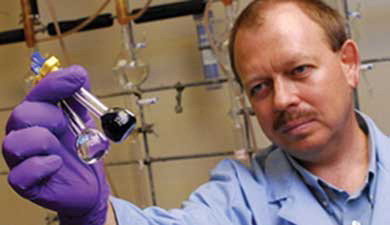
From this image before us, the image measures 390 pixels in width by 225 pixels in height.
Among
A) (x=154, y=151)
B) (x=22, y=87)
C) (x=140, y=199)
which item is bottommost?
(x=140, y=199)

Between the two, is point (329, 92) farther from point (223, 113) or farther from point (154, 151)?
point (154, 151)

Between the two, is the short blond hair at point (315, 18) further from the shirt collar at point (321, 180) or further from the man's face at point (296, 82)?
the shirt collar at point (321, 180)

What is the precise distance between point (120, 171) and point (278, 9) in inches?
41.1

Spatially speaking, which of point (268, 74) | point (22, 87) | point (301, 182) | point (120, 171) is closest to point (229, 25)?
point (268, 74)

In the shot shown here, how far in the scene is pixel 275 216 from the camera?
1162 mm

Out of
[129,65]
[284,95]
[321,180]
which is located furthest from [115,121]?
[129,65]

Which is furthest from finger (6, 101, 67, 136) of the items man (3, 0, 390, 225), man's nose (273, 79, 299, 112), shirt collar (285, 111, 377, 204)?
shirt collar (285, 111, 377, 204)

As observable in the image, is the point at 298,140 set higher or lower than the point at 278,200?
higher

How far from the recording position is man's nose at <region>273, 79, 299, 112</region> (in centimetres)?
110

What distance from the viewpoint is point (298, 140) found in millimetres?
1127

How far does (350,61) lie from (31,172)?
823 millimetres

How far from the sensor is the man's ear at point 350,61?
1.20 meters

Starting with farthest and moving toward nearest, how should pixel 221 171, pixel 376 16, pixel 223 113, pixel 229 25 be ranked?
1. pixel 223 113
2. pixel 376 16
3. pixel 229 25
4. pixel 221 171

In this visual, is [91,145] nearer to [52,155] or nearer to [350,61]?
[52,155]
